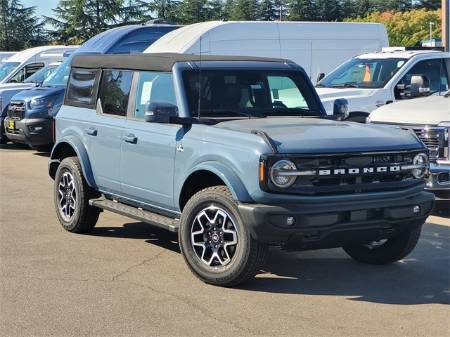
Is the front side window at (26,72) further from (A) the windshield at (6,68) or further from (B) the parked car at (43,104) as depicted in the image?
(B) the parked car at (43,104)

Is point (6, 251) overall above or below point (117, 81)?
below

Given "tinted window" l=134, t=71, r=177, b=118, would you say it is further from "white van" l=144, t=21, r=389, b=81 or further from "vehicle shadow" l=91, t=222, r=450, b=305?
"white van" l=144, t=21, r=389, b=81

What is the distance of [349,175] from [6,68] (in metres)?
16.7

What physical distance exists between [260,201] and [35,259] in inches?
97.1

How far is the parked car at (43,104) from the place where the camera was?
47.3 ft

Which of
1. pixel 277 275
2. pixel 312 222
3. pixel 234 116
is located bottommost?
pixel 277 275

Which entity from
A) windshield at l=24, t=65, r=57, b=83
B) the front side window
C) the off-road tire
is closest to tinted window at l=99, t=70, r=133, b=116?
the off-road tire

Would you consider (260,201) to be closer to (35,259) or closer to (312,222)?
(312,222)

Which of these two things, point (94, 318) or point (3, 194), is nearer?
point (94, 318)

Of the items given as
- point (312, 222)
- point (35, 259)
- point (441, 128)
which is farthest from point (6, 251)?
point (441, 128)

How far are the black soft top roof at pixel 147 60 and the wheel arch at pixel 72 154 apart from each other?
0.85m

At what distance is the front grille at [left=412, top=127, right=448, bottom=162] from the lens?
840cm

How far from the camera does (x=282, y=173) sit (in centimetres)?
535

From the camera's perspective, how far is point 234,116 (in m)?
6.60
